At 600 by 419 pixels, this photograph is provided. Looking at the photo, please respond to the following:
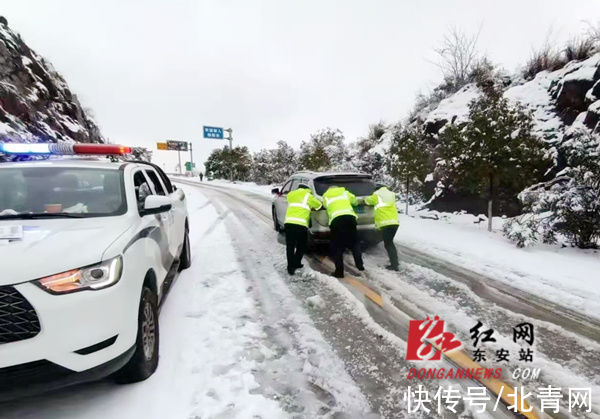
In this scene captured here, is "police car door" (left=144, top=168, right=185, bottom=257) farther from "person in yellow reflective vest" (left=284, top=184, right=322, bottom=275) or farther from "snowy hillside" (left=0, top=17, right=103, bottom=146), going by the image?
"snowy hillside" (left=0, top=17, right=103, bottom=146)

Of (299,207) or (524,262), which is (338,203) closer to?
(299,207)

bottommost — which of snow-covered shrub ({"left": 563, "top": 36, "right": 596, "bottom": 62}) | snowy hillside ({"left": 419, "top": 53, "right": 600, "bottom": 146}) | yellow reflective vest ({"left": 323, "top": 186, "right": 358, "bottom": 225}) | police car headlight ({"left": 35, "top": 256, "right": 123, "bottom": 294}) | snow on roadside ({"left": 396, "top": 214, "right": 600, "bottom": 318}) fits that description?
snow on roadside ({"left": 396, "top": 214, "right": 600, "bottom": 318})

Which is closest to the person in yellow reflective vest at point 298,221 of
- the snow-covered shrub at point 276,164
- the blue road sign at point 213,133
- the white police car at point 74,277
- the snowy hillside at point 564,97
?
the white police car at point 74,277

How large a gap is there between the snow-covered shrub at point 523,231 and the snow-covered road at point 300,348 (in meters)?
2.56

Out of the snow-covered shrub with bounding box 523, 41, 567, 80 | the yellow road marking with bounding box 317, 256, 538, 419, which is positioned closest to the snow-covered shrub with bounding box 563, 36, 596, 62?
the snow-covered shrub with bounding box 523, 41, 567, 80

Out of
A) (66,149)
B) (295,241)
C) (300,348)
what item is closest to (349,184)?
(295,241)

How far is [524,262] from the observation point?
249 inches

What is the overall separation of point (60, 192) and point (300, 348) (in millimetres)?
2892

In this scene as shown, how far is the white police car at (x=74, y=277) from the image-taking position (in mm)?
2148

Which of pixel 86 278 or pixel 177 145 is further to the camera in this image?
pixel 177 145

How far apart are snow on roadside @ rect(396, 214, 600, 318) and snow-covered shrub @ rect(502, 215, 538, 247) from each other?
0.17 metres

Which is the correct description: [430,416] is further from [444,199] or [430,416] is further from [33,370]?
[444,199]

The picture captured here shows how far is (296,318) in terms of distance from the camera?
419cm

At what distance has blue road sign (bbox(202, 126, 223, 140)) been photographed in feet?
171
